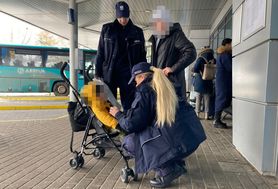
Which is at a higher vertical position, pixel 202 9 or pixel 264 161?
pixel 202 9

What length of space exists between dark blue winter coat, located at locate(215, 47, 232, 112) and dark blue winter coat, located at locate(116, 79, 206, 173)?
11.2ft

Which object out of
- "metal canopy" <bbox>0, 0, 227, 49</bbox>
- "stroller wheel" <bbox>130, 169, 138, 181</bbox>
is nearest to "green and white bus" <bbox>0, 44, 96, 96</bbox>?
"metal canopy" <bbox>0, 0, 227, 49</bbox>

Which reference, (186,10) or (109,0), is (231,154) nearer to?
(109,0)

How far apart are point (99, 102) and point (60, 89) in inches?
604

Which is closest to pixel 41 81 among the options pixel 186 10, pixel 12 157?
pixel 186 10

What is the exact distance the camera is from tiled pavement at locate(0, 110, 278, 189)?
3377 mm

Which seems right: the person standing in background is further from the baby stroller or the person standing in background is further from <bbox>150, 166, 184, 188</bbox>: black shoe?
<bbox>150, 166, 184, 188</bbox>: black shoe

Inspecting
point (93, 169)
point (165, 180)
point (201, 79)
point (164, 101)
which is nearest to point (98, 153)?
point (93, 169)

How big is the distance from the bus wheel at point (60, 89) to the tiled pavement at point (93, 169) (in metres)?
12.7

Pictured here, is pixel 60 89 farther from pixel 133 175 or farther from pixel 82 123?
pixel 133 175

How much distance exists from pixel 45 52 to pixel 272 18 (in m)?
16.8

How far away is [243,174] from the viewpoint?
12.2ft

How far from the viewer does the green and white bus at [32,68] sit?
17.6 meters

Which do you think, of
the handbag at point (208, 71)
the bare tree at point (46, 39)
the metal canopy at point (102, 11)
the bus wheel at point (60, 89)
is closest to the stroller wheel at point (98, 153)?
the handbag at point (208, 71)
